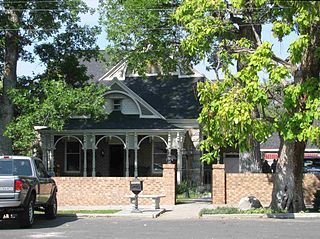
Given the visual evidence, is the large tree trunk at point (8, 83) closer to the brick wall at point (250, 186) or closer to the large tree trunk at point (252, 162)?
the brick wall at point (250, 186)

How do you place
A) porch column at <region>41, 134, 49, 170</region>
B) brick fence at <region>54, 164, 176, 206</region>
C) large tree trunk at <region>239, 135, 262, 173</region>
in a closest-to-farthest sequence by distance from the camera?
1. brick fence at <region>54, 164, 176, 206</region>
2. large tree trunk at <region>239, 135, 262, 173</region>
3. porch column at <region>41, 134, 49, 170</region>

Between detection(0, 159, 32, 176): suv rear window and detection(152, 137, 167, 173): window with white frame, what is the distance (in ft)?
50.9

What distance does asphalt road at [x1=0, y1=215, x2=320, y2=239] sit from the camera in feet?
45.9

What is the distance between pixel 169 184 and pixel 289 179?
212 inches

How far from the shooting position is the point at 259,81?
1599cm

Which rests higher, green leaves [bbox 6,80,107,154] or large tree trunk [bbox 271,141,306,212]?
green leaves [bbox 6,80,107,154]

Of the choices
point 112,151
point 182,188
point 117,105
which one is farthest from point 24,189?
point 112,151

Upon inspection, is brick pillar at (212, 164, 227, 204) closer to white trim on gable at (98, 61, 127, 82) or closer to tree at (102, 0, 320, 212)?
tree at (102, 0, 320, 212)

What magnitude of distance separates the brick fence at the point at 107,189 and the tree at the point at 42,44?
3.38 m

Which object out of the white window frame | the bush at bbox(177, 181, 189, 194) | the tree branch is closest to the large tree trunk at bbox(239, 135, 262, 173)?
the bush at bbox(177, 181, 189, 194)

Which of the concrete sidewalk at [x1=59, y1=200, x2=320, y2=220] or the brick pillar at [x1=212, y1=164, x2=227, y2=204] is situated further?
the brick pillar at [x1=212, y1=164, x2=227, y2=204]

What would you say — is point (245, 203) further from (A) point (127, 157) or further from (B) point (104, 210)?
(A) point (127, 157)

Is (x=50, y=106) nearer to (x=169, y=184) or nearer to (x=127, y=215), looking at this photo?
(x=169, y=184)

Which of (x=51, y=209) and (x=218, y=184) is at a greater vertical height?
(x=218, y=184)
